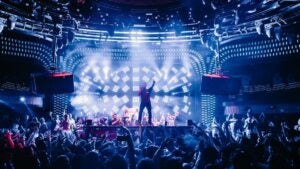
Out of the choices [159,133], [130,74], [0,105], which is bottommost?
[159,133]

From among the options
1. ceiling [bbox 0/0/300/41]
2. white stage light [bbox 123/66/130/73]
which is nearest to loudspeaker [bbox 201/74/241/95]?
ceiling [bbox 0/0/300/41]

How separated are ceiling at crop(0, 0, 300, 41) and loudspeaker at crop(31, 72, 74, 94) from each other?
6.20 feet

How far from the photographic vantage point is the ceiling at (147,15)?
34.7 ft

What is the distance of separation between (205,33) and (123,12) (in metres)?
3.82

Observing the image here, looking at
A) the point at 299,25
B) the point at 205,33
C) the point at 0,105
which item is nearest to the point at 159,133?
the point at 205,33

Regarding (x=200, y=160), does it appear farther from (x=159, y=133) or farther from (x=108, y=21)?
(x=108, y=21)

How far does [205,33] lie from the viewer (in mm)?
13188

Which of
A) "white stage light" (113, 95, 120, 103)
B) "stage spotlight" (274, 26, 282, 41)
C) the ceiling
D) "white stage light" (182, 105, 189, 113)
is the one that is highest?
the ceiling

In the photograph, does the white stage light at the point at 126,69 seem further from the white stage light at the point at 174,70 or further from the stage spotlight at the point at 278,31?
the stage spotlight at the point at 278,31

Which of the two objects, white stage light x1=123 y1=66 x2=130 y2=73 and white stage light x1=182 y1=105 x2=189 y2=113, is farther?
white stage light x1=123 y1=66 x2=130 y2=73

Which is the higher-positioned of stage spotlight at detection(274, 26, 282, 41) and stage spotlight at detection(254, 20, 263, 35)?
stage spotlight at detection(254, 20, 263, 35)

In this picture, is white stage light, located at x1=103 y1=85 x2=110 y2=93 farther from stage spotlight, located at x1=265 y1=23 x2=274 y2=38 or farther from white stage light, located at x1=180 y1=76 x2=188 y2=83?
stage spotlight, located at x1=265 y1=23 x2=274 y2=38

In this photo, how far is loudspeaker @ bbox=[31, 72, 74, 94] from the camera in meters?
10.3

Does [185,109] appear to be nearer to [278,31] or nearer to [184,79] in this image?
[184,79]
